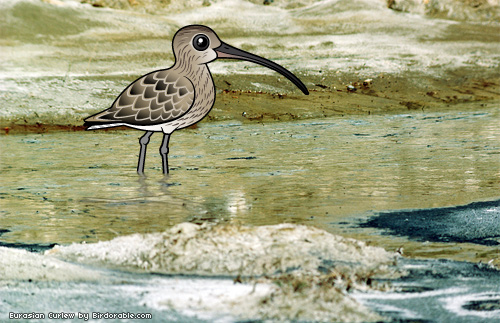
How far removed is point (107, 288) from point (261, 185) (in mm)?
3031

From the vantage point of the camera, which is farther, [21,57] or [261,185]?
[21,57]

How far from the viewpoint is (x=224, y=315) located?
2840 mm

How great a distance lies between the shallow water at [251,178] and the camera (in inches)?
187

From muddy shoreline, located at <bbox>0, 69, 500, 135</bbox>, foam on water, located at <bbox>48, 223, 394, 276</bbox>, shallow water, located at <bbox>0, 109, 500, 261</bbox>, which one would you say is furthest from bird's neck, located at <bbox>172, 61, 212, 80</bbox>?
muddy shoreline, located at <bbox>0, 69, 500, 135</bbox>

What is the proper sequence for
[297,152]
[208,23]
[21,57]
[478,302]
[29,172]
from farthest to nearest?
[208,23] < [21,57] < [297,152] < [29,172] < [478,302]

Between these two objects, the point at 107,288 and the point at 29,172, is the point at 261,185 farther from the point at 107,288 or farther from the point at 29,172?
the point at 107,288

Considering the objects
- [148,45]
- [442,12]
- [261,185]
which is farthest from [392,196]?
[442,12]

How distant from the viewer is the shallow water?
4.74m

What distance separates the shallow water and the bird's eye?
44.3 inches

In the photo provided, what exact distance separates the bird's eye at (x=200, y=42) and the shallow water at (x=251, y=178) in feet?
3.69

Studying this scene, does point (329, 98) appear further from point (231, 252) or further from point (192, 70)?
point (231, 252)

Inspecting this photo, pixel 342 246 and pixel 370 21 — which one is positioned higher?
pixel 370 21

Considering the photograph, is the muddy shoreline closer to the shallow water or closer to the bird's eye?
the shallow water

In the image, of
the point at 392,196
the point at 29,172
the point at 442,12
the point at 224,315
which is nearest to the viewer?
the point at 224,315
